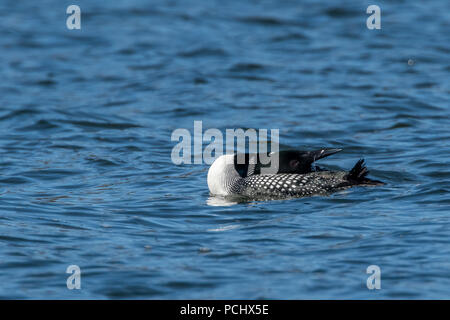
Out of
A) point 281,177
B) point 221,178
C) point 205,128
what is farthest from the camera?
point 205,128

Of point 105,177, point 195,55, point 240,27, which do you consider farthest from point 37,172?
point 240,27

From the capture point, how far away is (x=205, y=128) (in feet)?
36.6

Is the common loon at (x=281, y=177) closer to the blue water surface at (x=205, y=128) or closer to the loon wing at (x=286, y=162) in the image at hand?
the loon wing at (x=286, y=162)

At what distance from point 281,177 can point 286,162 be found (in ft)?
0.72

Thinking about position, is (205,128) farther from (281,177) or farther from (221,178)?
(281,177)

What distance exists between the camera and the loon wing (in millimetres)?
7977

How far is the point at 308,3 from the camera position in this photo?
61.3 feet

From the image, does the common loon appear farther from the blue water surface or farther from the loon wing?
the blue water surface

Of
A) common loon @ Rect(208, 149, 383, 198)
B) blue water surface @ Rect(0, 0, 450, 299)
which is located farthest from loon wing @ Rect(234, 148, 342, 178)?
blue water surface @ Rect(0, 0, 450, 299)

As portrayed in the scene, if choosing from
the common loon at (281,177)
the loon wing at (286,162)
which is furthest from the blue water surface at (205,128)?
the loon wing at (286,162)

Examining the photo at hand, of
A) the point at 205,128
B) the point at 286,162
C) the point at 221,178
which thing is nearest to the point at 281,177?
the point at 286,162

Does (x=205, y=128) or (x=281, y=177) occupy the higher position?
(x=205, y=128)

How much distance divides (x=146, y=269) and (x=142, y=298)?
0.46 metres

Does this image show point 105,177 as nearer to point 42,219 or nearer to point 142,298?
point 42,219
